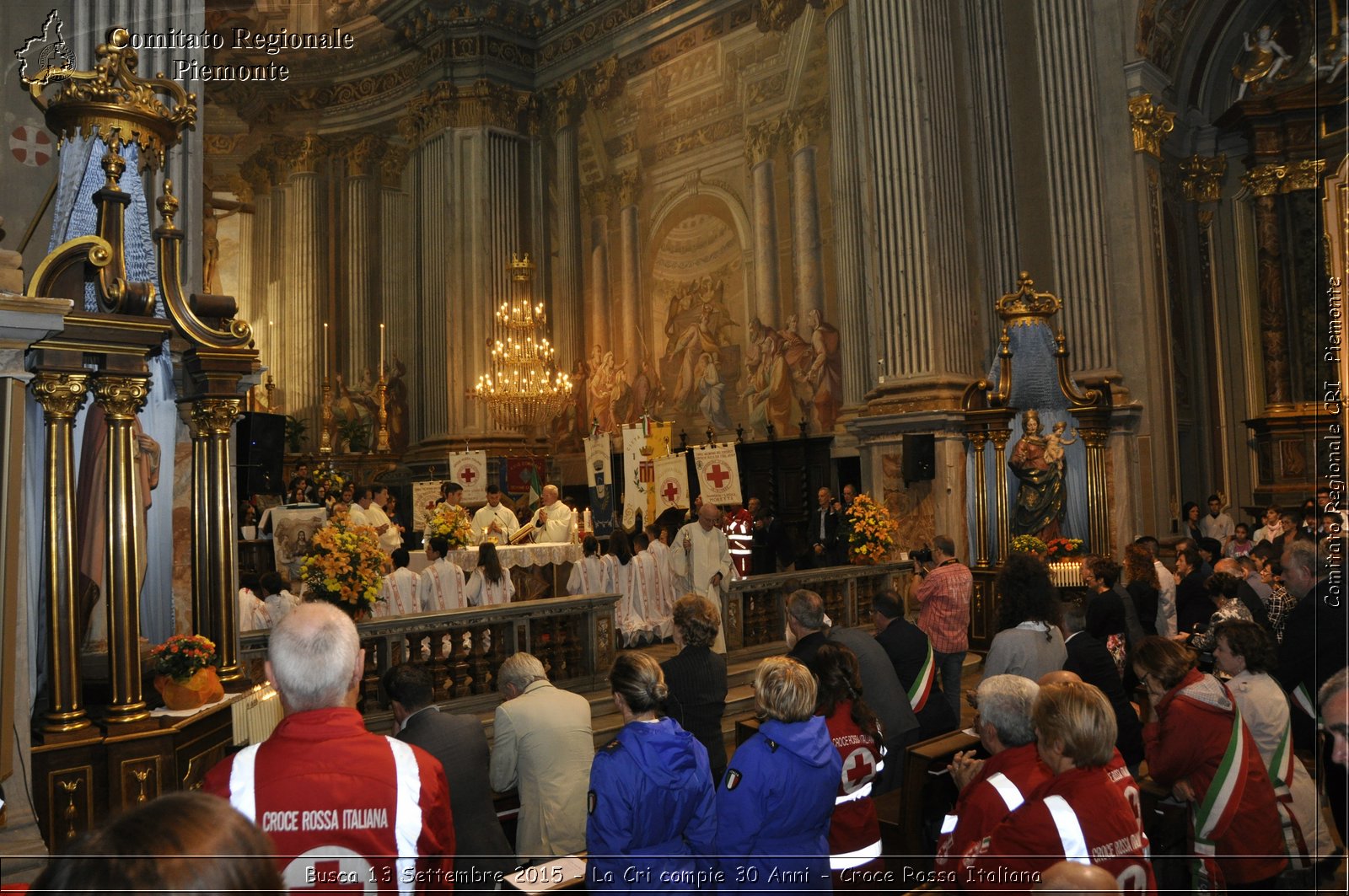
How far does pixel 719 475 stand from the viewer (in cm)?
1342

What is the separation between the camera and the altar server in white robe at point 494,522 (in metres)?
13.4

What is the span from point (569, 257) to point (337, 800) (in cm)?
1922

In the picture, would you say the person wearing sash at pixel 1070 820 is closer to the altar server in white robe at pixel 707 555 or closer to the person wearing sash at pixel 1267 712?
the person wearing sash at pixel 1267 712

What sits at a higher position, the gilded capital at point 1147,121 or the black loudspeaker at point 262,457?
the gilded capital at point 1147,121

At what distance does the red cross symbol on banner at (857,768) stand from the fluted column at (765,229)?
1293cm

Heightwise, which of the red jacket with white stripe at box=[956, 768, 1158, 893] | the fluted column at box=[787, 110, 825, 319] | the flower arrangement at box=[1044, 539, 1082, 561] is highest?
the fluted column at box=[787, 110, 825, 319]

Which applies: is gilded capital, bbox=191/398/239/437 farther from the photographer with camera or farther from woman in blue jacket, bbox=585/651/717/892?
the photographer with camera

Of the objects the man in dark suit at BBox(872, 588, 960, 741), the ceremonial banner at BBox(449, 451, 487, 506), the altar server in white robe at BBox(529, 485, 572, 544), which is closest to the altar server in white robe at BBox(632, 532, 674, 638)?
the altar server in white robe at BBox(529, 485, 572, 544)

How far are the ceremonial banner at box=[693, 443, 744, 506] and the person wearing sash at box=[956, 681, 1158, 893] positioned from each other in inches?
396

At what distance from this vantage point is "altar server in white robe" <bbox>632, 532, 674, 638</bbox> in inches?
439

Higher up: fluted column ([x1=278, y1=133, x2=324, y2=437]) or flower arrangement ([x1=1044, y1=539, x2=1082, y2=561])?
fluted column ([x1=278, y1=133, x2=324, y2=437])

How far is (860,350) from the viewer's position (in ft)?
49.7

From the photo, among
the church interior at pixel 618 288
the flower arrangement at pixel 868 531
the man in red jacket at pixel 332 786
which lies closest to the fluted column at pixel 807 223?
the church interior at pixel 618 288

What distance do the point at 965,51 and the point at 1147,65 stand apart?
2505 millimetres
